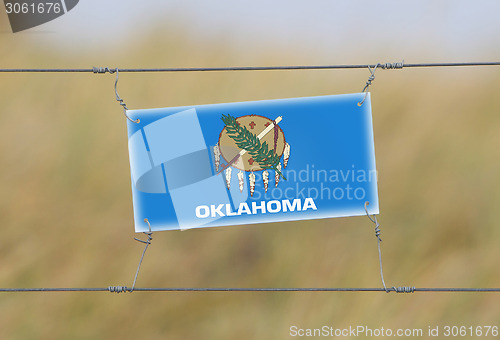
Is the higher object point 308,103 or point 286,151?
point 308,103

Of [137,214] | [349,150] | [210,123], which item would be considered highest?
[210,123]

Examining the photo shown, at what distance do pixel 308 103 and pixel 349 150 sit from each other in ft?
0.65

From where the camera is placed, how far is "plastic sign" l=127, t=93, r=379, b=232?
184cm

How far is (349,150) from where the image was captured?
185 cm

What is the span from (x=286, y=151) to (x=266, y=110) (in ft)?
0.48

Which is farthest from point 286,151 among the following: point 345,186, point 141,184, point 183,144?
point 141,184

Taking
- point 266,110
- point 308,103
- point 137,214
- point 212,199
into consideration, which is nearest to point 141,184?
point 137,214

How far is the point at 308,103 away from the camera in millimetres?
1869

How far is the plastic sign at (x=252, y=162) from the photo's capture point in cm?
184

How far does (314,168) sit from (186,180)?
1.33 ft

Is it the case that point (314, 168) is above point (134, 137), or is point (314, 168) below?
below

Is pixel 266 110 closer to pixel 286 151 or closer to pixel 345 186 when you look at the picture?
pixel 286 151

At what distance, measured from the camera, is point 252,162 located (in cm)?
186

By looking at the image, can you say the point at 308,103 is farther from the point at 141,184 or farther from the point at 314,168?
the point at 141,184
